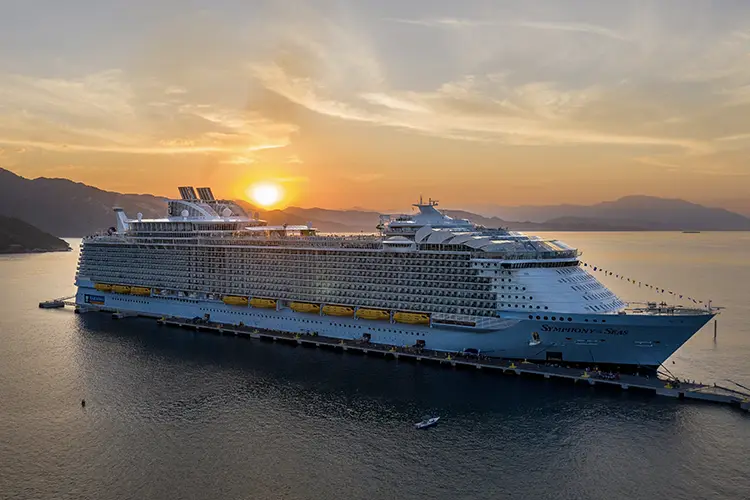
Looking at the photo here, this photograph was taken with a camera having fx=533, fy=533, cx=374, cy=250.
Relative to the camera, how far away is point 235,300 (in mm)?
56906

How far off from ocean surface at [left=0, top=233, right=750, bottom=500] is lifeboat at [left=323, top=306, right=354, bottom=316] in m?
3.90

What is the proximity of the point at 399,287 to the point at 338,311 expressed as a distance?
6.97 m

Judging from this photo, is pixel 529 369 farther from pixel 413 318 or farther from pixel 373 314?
pixel 373 314

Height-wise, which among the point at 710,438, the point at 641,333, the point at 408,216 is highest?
the point at 408,216

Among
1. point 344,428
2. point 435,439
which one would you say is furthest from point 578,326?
point 344,428

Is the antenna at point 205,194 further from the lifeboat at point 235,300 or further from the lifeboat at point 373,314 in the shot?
the lifeboat at point 373,314

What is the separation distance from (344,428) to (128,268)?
46071 millimetres

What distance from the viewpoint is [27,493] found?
25953mm

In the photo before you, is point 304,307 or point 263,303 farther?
point 263,303

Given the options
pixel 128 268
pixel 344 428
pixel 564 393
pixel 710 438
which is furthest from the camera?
pixel 128 268

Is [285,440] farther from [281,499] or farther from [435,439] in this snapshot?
[435,439]

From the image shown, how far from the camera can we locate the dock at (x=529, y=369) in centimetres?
3544

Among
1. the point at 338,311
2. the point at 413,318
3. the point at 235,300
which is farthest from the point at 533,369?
the point at 235,300

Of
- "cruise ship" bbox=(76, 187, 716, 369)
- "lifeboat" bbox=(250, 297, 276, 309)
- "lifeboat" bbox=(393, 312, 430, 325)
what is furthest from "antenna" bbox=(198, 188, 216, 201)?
"lifeboat" bbox=(393, 312, 430, 325)
